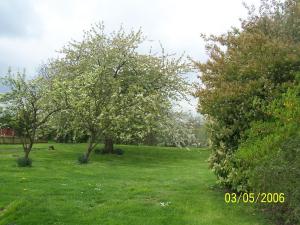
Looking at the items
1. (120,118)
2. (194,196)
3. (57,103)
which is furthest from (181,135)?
(194,196)

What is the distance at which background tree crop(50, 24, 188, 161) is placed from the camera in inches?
1006

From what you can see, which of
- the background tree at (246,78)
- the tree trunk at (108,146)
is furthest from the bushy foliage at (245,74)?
the tree trunk at (108,146)

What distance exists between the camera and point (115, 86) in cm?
2770

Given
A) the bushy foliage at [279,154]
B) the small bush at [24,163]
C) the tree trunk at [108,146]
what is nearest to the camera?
the bushy foliage at [279,154]

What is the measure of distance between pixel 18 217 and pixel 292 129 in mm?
6646

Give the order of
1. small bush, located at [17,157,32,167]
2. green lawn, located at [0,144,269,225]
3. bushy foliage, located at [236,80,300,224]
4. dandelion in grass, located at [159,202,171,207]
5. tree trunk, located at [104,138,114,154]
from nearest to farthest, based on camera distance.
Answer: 1. bushy foliage, located at [236,80,300,224]
2. green lawn, located at [0,144,269,225]
3. dandelion in grass, located at [159,202,171,207]
4. small bush, located at [17,157,32,167]
5. tree trunk, located at [104,138,114,154]

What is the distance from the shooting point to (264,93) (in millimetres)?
11977

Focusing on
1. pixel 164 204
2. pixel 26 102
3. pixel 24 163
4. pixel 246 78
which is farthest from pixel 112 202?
pixel 26 102

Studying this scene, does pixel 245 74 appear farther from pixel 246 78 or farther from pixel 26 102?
pixel 26 102

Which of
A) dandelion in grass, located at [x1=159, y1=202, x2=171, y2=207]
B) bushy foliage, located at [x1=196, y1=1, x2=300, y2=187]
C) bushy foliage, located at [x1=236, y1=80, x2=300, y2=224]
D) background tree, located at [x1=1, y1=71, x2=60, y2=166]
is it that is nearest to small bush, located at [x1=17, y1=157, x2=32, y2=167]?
background tree, located at [x1=1, y1=71, x2=60, y2=166]

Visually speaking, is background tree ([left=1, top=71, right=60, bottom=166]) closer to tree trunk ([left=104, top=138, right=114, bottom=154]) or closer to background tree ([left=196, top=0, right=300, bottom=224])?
tree trunk ([left=104, top=138, right=114, bottom=154])

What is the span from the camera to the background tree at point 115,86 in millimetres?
25547

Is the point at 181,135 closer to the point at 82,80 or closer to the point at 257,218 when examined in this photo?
the point at 82,80

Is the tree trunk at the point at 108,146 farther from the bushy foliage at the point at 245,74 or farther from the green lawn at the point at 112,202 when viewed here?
the bushy foliage at the point at 245,74
